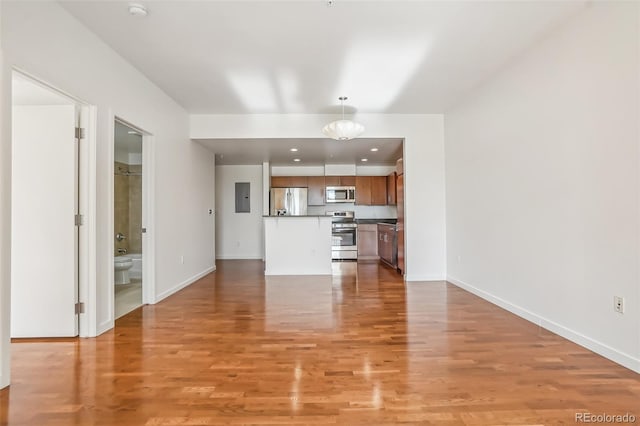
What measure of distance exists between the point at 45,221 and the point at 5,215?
2.85ft

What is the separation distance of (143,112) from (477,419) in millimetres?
4052

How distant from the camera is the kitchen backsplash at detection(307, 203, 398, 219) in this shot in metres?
8.24

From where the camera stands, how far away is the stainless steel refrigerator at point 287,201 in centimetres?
777

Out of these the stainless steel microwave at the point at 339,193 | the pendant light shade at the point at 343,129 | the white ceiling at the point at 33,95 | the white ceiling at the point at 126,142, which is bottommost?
the stainless steel microwave at the point at 339,193

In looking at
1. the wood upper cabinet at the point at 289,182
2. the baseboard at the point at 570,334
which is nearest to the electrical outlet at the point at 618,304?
the baseboard at the point at 570,334

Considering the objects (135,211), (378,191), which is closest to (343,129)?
(135,211)

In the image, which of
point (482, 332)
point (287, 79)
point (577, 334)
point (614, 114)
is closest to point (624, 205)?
point (614, 114)

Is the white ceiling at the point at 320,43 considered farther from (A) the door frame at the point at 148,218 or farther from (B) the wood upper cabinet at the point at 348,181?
(B) the wood upper cabinet at the point at 348,181

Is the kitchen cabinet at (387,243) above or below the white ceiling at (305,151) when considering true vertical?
below

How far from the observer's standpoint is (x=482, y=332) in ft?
9.22

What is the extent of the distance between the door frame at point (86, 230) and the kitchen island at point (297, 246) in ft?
10.4

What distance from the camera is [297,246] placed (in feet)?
19.0

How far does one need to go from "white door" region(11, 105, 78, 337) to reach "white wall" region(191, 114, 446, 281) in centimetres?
245

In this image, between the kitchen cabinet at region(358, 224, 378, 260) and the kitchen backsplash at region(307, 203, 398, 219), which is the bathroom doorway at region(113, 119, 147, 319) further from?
the kitchen cabinet at region(358, 224, 378, 260)
